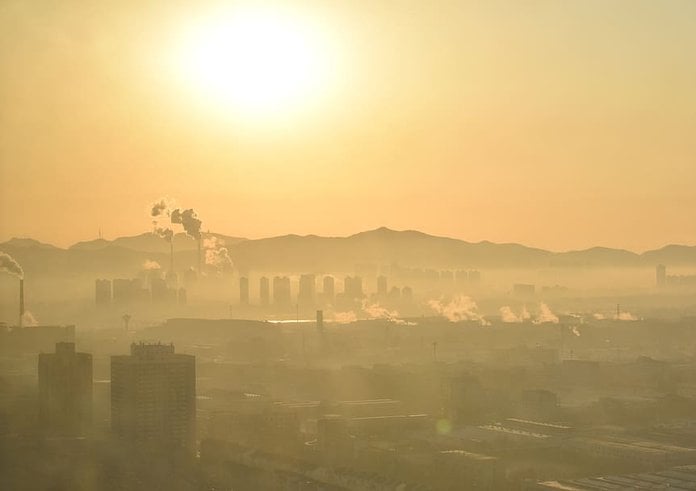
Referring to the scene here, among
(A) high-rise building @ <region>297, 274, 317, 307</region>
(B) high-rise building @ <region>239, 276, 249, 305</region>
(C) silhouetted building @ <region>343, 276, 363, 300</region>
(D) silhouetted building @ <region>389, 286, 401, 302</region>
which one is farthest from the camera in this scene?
(D) silhouetted building @ <region>389, 286, 401, 302</region>

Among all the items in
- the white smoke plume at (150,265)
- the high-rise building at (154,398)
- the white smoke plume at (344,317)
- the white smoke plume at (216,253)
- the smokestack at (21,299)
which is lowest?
the high-rise building at (154,398)

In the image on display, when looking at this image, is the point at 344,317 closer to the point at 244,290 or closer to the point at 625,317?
the point at 244,290

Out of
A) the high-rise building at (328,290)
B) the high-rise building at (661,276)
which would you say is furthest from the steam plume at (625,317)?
the high-rise building at (328,290)

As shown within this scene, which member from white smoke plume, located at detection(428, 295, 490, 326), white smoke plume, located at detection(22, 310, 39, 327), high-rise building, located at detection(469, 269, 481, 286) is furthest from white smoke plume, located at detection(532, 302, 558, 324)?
white smoke plume, located at detection(22, 310, 39, 327)

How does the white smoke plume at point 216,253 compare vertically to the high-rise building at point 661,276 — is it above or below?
above

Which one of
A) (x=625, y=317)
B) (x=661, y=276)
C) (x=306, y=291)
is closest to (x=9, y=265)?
(x=306, y=291)

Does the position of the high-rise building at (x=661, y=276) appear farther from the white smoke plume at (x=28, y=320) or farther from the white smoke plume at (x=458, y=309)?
the white smoke plume at (x=28, y=320)

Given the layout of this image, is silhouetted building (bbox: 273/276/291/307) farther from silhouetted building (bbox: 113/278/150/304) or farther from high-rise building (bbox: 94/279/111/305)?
high-rise building (bbox: 94/279/111/305)
